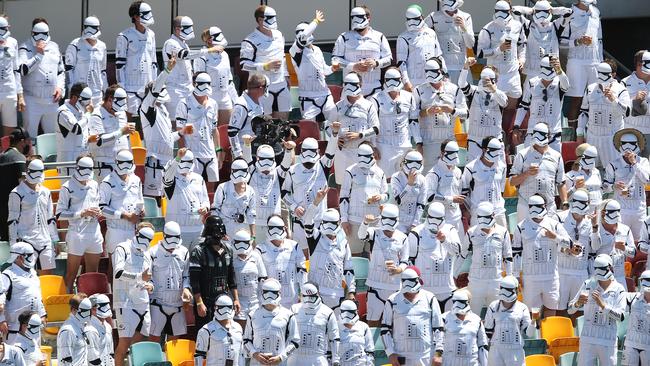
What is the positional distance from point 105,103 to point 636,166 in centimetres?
631

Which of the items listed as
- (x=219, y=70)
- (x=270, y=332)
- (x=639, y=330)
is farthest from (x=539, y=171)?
(x=270, y=332)

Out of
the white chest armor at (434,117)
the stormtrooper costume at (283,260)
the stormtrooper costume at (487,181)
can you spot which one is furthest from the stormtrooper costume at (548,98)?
the stormtrooper costume at (283,260)

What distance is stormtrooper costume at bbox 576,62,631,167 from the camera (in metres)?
26.6

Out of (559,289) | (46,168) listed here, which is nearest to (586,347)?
(559,289)

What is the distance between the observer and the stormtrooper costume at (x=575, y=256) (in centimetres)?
2466

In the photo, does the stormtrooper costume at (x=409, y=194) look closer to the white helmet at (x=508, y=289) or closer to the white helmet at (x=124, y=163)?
the white helmet at (x=508, y=289)

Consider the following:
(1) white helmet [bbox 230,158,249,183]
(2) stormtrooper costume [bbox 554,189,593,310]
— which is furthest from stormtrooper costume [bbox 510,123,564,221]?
(1) white helmet [bbox 230,158,249,183]

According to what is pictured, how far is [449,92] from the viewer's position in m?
26.2

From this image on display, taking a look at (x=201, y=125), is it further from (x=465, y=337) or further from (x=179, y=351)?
(x=465, y=337)

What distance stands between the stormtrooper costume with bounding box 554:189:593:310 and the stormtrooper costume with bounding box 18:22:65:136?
6229 millimetres

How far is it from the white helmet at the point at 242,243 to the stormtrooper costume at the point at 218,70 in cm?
322

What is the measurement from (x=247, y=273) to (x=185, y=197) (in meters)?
1.32

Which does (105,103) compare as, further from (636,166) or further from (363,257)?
(636,166)

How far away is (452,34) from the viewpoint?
90.4ft
